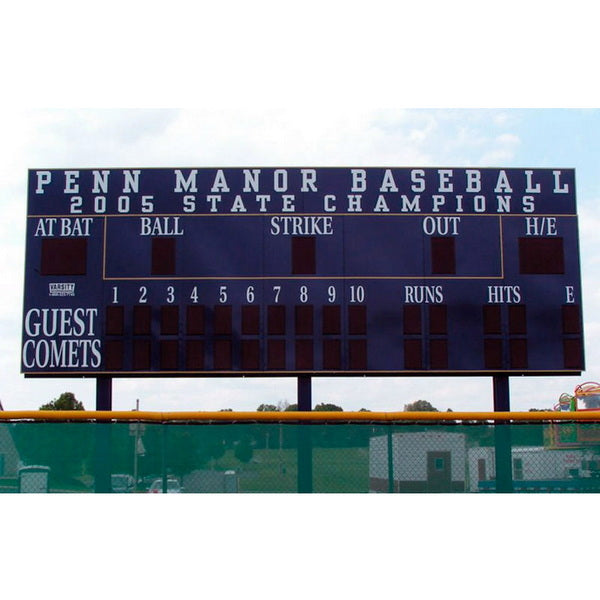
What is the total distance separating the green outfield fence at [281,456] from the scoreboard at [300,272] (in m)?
3.57

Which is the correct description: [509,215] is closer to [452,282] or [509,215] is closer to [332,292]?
[452,282]

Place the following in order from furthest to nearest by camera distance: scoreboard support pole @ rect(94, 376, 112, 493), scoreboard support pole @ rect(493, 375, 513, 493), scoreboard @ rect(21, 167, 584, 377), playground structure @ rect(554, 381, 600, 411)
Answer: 1. playground structure @ rect(554, 381, 600, 411)
2. scoreboard @ rect(21, 167, 584, 377)
3. scoreboard support pole @ rect(493, 375, 513, 493)
4. scoreboard support pole @ rect(94, 376, 112, 493)

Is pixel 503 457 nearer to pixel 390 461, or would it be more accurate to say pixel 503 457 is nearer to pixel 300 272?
pixel 390 461

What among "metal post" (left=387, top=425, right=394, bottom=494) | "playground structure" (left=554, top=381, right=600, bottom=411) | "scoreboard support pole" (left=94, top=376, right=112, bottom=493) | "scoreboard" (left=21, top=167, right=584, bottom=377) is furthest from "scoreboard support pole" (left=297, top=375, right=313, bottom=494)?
"playground structure" (left=554, top=381, right=600, bottom=411)

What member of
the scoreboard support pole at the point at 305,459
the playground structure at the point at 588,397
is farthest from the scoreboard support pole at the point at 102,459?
the playground structure at the point at 588,397

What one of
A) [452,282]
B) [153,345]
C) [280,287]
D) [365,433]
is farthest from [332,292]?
[365,433]

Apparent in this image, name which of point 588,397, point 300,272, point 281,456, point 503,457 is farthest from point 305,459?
point 588,397

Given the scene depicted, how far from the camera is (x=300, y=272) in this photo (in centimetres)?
1273

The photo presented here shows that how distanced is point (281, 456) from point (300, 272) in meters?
4.34

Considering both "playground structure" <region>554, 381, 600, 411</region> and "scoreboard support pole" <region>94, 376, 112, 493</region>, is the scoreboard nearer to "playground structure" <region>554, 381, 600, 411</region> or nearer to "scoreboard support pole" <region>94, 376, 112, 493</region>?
"scoreboard support pole" <region>94, 376, 112, 493</region>

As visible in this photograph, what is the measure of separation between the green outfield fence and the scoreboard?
11.7 feet

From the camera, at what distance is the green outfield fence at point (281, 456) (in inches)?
349

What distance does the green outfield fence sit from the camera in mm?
8859

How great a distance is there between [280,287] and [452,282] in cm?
258
